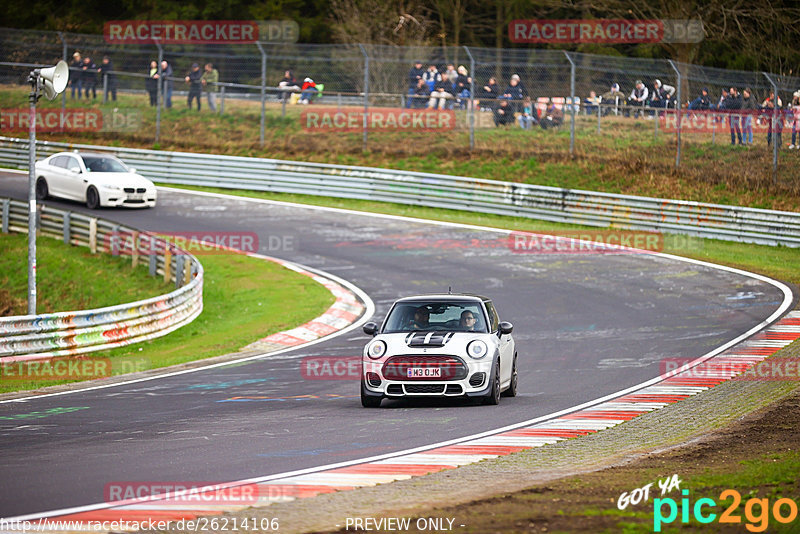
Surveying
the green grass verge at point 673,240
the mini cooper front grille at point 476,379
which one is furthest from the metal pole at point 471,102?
the mini cooper front grille at point 476,379

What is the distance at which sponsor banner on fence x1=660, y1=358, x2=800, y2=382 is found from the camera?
14.1 m

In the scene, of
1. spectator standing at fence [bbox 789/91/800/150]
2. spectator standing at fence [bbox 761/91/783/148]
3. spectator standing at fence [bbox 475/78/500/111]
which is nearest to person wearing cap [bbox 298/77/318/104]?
spectator standing at fence [bbox 475/78/500/111]

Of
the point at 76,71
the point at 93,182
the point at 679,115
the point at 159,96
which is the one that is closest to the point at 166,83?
the point at 159,96

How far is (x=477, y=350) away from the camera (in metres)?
12.2

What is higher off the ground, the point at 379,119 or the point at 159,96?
the point at 159,96

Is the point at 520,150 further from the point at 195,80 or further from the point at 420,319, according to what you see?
the point at 420,319

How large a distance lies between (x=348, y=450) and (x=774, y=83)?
72.7ft

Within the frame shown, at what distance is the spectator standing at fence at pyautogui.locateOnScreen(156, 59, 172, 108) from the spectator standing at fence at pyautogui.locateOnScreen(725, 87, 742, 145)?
18.8 meters

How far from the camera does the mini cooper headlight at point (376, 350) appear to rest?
12359 mm

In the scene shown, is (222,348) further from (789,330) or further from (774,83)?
(774,83)

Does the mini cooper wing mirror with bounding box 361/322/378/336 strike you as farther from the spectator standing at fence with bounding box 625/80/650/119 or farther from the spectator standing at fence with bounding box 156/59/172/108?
the spectator standing at fence with bounding box 156/59/172/108

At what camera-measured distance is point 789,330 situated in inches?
688

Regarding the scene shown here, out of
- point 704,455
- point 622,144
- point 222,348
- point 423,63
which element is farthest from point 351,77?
point 704,455

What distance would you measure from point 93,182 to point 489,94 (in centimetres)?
Answer: 1248
